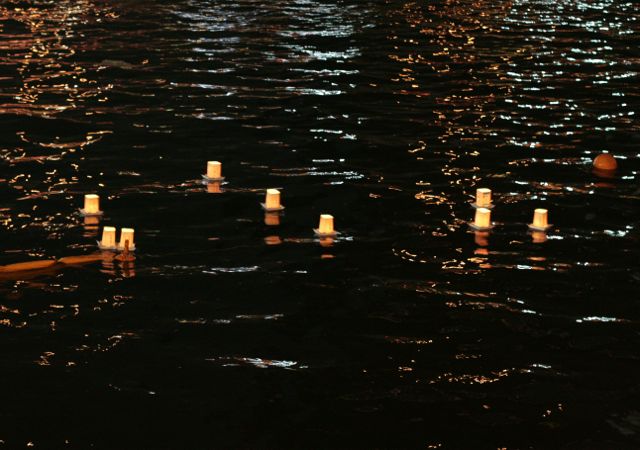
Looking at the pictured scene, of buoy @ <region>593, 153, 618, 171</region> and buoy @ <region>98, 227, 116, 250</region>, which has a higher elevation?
buoy @ <region>593, 153, 618, 171</region>

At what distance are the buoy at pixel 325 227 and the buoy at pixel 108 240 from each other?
2.52 meters

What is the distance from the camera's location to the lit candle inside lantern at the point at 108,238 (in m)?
14.8

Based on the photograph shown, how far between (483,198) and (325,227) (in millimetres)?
2460

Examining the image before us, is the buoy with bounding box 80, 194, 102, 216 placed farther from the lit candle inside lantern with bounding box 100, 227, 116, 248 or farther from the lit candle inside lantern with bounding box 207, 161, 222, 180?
the lit candle inside lantern with bounding box 207, 161, 222, 180

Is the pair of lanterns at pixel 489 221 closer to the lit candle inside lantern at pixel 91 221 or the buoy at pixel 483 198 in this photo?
the buoy at pixel 483 198

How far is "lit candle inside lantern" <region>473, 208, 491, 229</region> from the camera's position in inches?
633

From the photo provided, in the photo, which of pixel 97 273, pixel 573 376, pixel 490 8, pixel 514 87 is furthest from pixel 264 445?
pixel 490 8

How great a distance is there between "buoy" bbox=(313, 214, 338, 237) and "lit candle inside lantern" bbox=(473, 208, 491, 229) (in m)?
1.90

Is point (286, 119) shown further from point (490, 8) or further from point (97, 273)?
point (490, 8)

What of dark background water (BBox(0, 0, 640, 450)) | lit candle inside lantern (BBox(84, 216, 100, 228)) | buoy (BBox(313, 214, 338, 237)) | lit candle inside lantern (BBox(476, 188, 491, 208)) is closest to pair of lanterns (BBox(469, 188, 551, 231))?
dark background water (BBox(0, 0, 640, 450))

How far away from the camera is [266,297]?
1358 centimetres

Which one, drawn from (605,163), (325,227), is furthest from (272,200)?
(605,163)

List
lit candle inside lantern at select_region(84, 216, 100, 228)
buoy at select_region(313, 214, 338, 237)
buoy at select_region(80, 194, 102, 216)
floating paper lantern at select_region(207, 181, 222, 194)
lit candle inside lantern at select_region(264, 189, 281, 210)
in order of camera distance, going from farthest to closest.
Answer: floating paper lantern at select_region(207, 181, 222, 194) → lit candle inside lantern at select_region(264, 189, 281, 210) → buoy at select_region(80, 194, 102, 216) → lit candle inside lantern at select_region(84, 216, 100, 228) → buoy at select_region(313, 214, 338, 237)

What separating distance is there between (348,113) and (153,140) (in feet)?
13.6
